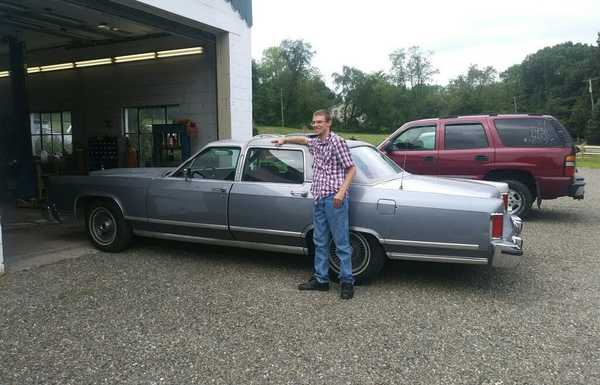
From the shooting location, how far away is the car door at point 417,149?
29.6 feet

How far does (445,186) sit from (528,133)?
14.2ft

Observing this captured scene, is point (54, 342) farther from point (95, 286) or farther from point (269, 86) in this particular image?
point (269, 86)

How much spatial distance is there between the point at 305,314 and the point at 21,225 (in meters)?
6.39

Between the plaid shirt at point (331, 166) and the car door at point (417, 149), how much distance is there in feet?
14.9

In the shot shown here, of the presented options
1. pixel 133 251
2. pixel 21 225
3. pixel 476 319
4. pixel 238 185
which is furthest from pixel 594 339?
pixel 21 225

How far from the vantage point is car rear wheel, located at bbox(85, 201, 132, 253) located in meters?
6.24

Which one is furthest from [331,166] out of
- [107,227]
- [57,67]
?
[57,67]

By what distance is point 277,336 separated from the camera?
3.82m

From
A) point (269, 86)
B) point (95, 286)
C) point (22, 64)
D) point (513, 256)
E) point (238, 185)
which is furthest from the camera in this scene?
point (269, 86)

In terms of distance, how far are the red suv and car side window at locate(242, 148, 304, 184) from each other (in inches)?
160

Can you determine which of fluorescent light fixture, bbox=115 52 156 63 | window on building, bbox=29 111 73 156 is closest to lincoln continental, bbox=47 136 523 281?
fluorescent light fixture, bbox=115 52 156 63

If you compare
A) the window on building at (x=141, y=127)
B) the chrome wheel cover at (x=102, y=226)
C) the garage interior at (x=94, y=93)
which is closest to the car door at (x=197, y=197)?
the chrome wheel cover at (x=102, y=226)

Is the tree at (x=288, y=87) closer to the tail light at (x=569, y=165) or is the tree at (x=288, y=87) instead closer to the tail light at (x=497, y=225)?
the tail light at (x=569, y=165)

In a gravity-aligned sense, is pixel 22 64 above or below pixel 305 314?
above
